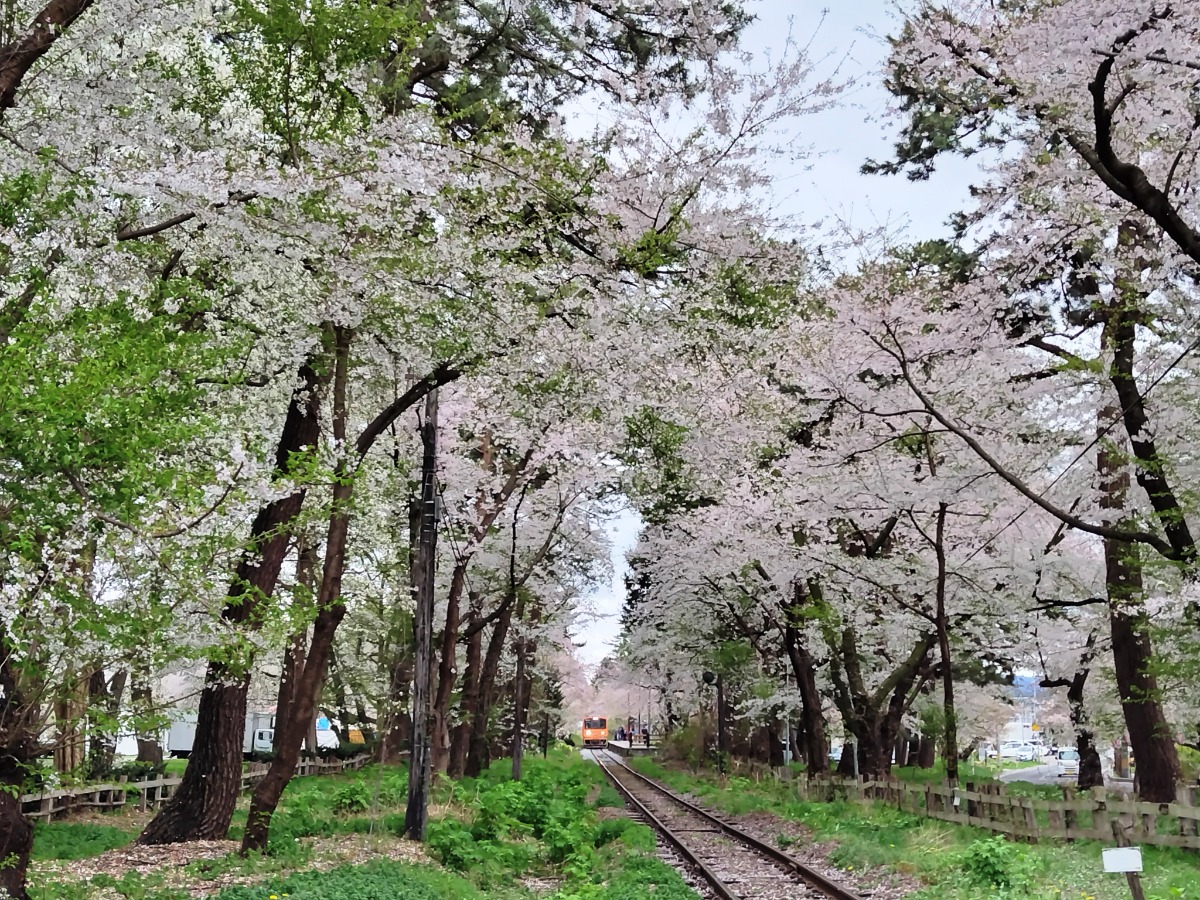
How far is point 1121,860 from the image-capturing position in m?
6.41

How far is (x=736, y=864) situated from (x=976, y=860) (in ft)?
17.1

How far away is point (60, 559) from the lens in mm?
5977

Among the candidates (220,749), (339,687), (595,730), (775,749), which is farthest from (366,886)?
(595,730)

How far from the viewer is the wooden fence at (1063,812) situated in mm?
12055

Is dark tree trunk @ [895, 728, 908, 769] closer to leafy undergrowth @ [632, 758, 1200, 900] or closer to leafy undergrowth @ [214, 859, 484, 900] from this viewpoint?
leafy undergrowth @ [632, 758, 1200, 900]

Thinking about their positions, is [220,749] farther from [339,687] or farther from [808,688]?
[339,687]

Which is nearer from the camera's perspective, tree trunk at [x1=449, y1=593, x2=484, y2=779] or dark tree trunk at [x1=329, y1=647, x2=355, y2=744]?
tree trunk at [x1=449, y1=593, x2=484, y2=779]

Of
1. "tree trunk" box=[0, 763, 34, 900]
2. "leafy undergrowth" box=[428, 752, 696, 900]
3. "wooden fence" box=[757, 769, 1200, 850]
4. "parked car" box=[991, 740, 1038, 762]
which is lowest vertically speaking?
"parked car" box=[991, 740, 1038, 762]

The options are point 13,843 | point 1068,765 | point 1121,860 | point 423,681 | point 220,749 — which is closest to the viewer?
point 1121,860

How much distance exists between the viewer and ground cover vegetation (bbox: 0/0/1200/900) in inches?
251

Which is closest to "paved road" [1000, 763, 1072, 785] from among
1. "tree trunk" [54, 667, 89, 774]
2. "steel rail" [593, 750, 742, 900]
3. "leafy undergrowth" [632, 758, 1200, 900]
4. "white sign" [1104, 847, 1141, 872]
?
"steel rail" [593, 750, 742, 900]

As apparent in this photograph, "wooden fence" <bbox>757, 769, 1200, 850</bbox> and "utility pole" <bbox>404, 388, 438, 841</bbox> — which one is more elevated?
"utility pole" <bbox>404, 388, 438, 841</bbox>

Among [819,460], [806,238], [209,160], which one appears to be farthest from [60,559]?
[819,460]

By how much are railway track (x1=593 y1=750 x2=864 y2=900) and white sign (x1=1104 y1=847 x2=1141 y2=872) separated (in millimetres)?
4857
